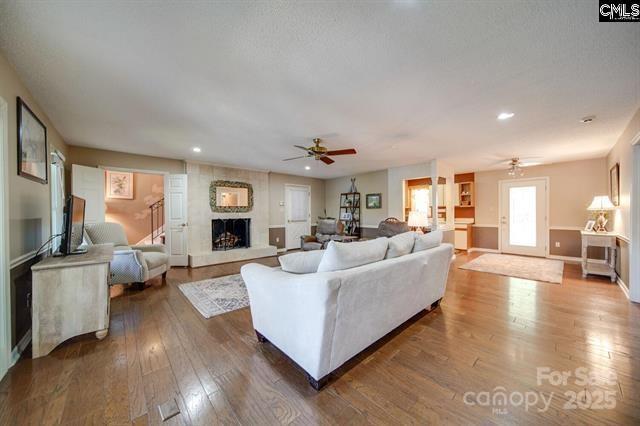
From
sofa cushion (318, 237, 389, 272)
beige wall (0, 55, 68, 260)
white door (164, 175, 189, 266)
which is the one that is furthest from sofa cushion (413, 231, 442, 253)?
white door (164, 175, 189, 266)

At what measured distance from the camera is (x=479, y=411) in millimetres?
1439

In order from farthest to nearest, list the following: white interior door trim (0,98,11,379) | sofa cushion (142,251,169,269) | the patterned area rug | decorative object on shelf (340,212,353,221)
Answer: decorative object on shelf (340,212,353,221), sofa cushion (142,251,169,269), the patterned area rug, white interior door trim (0,98,11,379)

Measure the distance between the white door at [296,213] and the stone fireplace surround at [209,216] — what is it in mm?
1037

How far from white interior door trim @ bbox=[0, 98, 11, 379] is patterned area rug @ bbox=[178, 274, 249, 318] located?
1.42 m

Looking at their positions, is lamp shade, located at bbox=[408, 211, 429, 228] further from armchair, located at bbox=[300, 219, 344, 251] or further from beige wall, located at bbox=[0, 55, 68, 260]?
beige wall, located at bbox=[0, 55, 68, 260]

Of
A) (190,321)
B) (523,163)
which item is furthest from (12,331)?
(523,163)

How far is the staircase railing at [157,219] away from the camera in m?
6.50

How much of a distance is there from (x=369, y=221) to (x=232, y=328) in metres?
5.38

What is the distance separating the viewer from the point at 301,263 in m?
1.96

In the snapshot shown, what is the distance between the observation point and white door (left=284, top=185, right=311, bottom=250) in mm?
7367

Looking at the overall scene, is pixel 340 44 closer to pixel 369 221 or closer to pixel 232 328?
pixel 232 328

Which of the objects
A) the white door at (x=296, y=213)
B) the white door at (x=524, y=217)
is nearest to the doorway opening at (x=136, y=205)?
the white door at (x=296, y=213)

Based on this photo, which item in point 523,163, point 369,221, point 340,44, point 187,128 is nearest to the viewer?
point 340,44

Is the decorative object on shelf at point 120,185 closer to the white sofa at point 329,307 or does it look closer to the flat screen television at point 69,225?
the flat screen television at point 69,225
